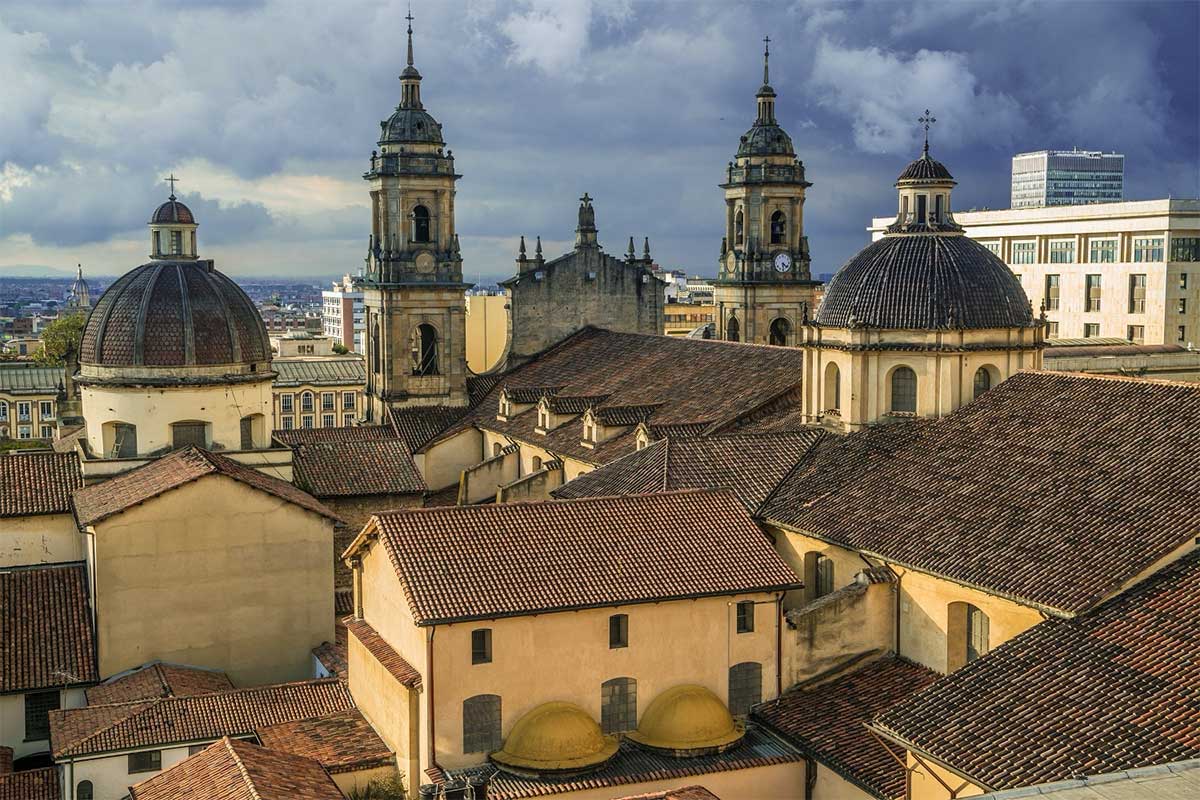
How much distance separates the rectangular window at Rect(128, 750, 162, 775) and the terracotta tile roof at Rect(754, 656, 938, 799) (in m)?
13.6

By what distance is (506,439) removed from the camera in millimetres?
52000

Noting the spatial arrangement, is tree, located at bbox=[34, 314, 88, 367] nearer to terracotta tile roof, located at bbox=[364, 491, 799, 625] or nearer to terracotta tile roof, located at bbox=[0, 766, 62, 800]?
terracotta tile roof, located at bbox=[0, 766, 62, 800]

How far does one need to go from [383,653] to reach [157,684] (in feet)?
27.8

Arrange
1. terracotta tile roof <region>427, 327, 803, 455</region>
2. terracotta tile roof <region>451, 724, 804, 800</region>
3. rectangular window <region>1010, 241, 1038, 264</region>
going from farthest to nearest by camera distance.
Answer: rectangular window <region>1010, 241, 1038, 264</region> → terracotta tile roof <region>427, 327, 803, 455</region> → terracotta tile roof <region>451, 724, 804, 800</region>

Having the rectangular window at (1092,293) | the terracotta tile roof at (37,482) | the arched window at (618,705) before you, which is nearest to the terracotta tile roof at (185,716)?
the arched window at (618,705)

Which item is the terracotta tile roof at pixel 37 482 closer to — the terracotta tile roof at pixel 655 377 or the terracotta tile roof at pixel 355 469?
the terracotta tile roof at pixel 355 469

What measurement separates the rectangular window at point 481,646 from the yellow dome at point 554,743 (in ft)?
5.07

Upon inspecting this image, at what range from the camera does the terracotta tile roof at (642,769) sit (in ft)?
85.4

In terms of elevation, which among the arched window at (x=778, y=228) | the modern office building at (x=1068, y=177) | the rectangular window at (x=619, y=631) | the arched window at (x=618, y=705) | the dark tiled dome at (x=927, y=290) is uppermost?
the modern office building at (x=1068, y=177)

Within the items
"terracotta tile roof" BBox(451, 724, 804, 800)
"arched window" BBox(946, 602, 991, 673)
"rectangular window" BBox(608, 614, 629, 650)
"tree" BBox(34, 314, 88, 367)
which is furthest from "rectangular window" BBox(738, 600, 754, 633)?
"tree" BBox(34, 314, 88, 367)

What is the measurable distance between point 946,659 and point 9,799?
21.0 metres

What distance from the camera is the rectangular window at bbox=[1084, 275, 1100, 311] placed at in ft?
332

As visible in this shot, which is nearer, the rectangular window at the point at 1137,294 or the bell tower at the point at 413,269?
the bell tower at the point at 413,269

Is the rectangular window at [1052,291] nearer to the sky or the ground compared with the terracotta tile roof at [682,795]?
nearer to the sky
